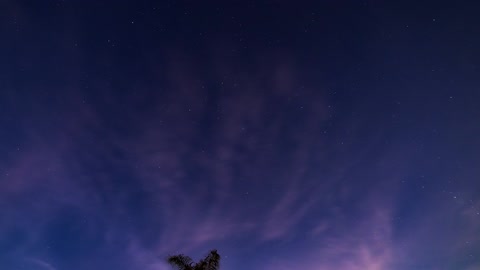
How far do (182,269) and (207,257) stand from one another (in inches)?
84.1

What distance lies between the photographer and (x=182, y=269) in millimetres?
27453

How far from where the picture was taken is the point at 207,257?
28156 mm
